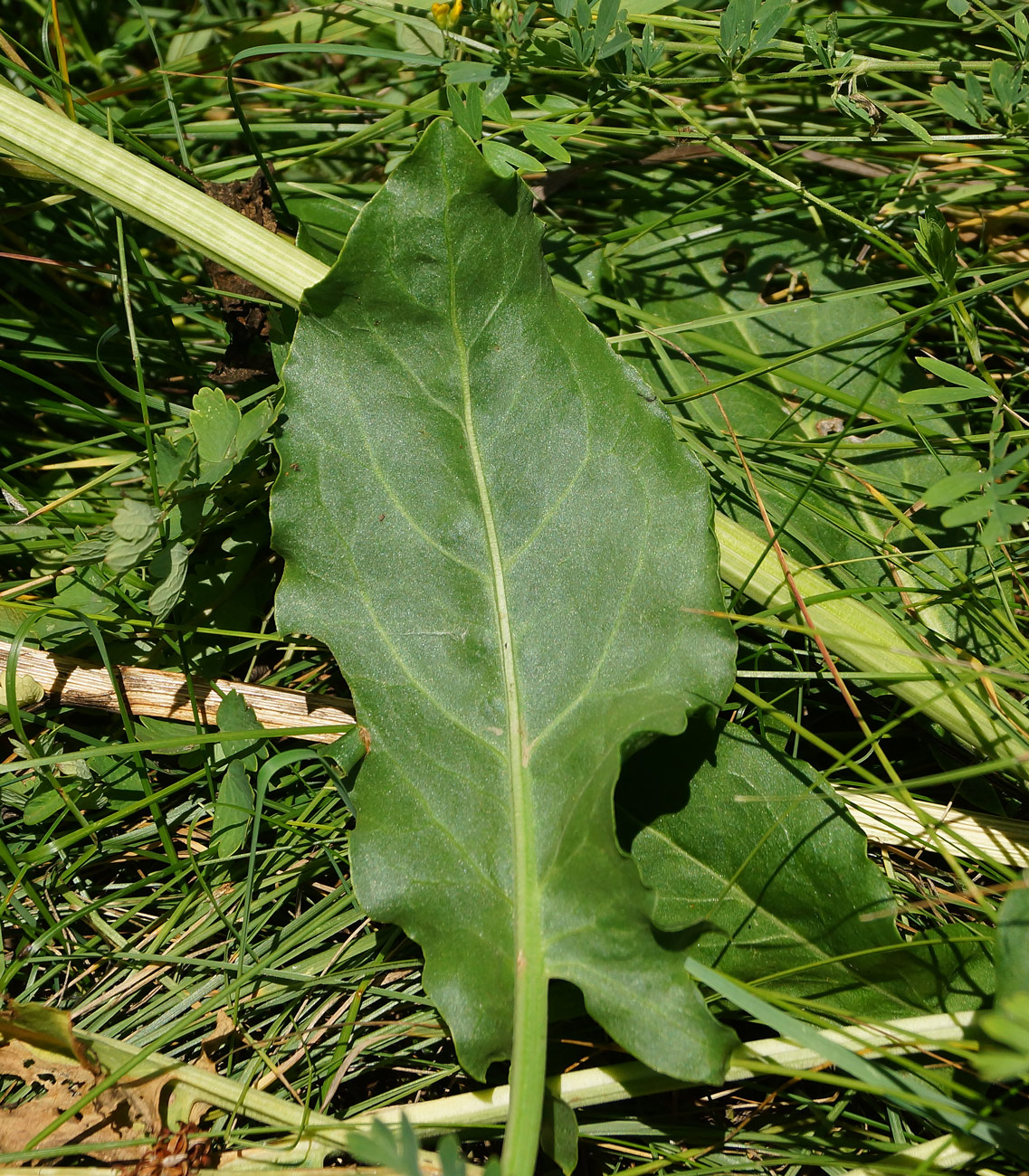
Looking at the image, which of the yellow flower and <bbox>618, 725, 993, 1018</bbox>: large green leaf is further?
the yellow flower

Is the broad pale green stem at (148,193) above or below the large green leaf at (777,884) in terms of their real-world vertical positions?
above

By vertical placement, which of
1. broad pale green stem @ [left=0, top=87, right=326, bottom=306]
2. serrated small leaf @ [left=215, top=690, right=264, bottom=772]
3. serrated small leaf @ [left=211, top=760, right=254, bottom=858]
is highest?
broad pale green stem @ [left=0, top=87, right=326, bottom=306]

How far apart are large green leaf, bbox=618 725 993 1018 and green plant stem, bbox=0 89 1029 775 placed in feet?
1.07

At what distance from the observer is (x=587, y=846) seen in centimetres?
173

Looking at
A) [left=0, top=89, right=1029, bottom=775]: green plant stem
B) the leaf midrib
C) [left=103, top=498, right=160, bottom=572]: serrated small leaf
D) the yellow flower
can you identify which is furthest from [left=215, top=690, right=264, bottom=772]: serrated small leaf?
the yellow flower

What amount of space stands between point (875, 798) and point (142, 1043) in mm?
1735

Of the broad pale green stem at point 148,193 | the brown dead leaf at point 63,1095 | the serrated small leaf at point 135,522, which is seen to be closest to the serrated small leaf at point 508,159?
the broad pale green stem at point 148,193

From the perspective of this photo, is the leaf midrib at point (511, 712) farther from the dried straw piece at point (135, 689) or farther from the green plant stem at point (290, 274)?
the dried straw piece at point (135, 689)

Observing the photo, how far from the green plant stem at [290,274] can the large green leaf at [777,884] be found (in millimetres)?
326

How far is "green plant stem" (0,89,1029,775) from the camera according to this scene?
1996mm

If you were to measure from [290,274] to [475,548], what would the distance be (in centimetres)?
79

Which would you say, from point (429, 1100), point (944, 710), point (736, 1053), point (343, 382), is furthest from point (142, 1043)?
point (944, 710)

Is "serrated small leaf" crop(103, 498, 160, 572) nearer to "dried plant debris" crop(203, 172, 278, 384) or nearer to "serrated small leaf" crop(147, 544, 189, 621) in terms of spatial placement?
"serrated small leaf" crop(147, 544, 189, 621)

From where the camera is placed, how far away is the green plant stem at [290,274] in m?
2.00
